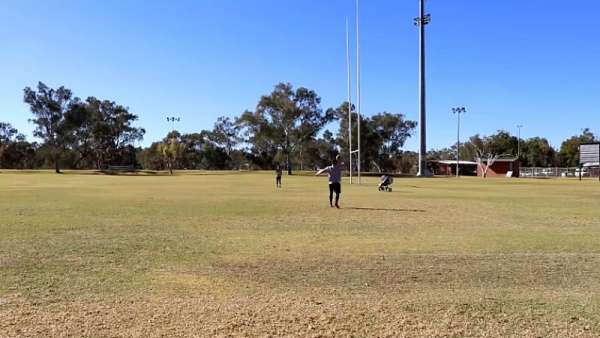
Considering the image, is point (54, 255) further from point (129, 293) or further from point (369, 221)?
point (369, 221)

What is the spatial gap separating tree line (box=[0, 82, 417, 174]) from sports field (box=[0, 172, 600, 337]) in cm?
5874

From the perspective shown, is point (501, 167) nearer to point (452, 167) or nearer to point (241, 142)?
point (452, 167)

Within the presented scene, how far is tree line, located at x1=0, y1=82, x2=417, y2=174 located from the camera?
268 feet

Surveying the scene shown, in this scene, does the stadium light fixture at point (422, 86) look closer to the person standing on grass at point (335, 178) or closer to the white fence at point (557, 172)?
the white fence at point (557, 172)

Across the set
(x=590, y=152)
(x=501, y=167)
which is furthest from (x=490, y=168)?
(x=590, y=152)

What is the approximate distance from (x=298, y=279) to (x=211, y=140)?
112788mm

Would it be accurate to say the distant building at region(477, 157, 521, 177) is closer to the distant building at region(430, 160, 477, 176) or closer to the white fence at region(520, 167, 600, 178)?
the white fence at region(520, 167, 600, 178)

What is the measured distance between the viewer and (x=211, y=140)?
387 feet

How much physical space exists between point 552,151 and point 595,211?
4506 inches

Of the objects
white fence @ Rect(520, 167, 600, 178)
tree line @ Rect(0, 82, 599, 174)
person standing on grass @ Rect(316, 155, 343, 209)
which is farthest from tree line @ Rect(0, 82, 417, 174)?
person standing on grass @ Rect(316, 155, 343, 209)

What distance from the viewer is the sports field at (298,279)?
5.05m

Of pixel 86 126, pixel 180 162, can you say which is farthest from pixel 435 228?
pixel 180 162

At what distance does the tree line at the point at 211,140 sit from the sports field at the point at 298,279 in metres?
58.7

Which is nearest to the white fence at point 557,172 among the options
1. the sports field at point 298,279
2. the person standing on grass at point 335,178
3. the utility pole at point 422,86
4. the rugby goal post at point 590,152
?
the rugby goal post at point 590,152
